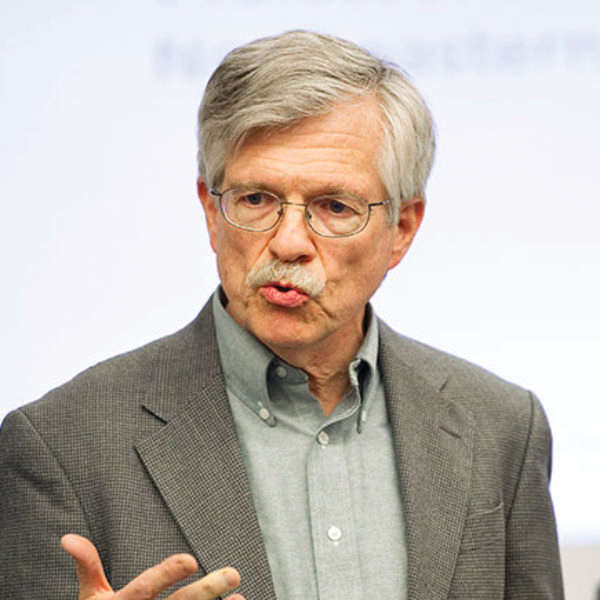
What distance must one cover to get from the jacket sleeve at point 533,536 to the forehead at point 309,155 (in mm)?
692

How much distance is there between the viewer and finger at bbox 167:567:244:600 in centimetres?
215

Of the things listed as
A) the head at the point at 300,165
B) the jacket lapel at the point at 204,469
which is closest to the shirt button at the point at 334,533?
the jacket lapel at the point at 204,469

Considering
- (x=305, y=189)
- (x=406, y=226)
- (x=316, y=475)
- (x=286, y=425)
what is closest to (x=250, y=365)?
(x=286, y=425)

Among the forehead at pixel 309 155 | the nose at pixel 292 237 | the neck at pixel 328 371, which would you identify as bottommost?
the neck at pixel 328 371

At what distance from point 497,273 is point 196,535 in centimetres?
179

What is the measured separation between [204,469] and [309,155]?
0.61 metres

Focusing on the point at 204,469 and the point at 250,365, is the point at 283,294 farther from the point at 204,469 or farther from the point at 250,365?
the point at 204,469

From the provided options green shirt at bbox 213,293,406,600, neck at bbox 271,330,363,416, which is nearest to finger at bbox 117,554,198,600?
green shirt at bbox 213,293,406,600

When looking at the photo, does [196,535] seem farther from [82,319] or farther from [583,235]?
[583,235]

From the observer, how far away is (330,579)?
8.39 feet

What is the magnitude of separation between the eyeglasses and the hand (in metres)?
0.71

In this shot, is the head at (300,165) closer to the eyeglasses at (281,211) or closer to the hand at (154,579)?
the eyeglasses at (281,211)

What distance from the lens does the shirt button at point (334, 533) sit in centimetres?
259

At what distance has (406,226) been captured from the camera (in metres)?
2.94
